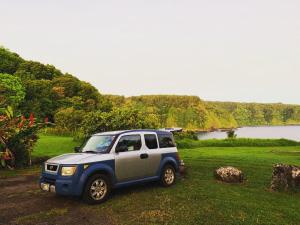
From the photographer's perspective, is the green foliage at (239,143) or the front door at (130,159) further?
the green foliage at (239,143)

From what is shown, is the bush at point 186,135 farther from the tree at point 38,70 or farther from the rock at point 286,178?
the tree at point 38,70

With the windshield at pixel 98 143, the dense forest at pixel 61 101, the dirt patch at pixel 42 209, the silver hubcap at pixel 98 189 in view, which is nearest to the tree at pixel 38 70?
the dense forest at pixel 61 101

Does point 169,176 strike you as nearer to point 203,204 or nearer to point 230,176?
point 203,204

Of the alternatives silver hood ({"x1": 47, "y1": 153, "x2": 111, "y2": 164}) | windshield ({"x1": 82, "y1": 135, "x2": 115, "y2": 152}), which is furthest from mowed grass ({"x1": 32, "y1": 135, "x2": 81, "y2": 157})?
silver hood ({"x1": 47, "y1": 153, "x2": 111, "y2": 164})

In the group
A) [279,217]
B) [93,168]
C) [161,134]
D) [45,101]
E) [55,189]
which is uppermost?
[45,101]

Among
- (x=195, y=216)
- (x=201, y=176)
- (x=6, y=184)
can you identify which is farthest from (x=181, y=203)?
(x=6, y=184)

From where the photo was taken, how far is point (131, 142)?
1099 centimetres

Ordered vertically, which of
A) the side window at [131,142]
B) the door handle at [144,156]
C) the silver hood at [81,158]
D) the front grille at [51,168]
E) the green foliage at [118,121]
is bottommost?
the front grille at [51,168]

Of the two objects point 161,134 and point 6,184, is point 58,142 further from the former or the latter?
point 161,134

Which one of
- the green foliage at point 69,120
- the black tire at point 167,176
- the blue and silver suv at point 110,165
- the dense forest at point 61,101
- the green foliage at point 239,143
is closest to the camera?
the blue and silver suv at point 110,165

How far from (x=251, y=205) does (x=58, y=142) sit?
24008 millimetres

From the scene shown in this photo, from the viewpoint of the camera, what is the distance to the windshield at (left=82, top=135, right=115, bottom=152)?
1059 centimetres

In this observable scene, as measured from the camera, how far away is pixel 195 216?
27.9ft

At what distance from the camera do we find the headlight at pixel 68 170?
9.40 meters
